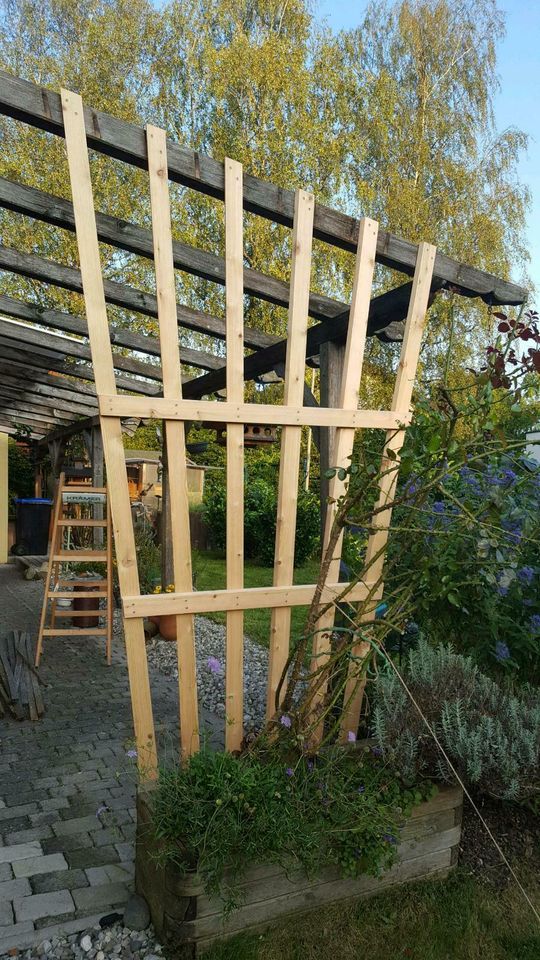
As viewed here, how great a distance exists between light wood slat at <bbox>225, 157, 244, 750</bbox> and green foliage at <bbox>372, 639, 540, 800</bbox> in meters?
0.55

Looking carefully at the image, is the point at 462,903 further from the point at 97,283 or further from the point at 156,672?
the point at 156,672

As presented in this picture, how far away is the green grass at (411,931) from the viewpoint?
203cm

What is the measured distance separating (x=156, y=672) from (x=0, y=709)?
4.00 ft

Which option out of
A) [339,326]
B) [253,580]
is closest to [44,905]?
[339,326]

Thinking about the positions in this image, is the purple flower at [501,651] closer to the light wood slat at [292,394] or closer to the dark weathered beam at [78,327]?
the light wood slat at [292,394]

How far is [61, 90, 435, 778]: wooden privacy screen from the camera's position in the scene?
240 centimetres

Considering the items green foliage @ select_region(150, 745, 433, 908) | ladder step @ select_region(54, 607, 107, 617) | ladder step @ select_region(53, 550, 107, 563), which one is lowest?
ladder step @ select_region(54, 607, 107, 617)

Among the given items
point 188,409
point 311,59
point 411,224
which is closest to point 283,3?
point 311,59

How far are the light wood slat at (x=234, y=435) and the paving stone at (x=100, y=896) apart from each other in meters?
0.59

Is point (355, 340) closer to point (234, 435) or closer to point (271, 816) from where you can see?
point (234, 435)

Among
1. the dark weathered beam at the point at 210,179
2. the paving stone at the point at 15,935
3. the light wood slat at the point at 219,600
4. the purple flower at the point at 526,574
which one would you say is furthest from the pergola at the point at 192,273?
the paving stone at the point at 15,935

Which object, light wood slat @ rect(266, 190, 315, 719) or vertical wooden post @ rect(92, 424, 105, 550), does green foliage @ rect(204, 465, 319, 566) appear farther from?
light wood slat @ rect(266, 190, 315, 719)

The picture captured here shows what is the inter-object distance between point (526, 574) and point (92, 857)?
1977mm

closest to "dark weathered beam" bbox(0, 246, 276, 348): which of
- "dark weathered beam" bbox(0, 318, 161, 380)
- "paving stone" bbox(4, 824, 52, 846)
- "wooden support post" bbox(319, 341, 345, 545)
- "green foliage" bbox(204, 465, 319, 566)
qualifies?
"wooden support post" bbox(319, 341, 345, 545)
